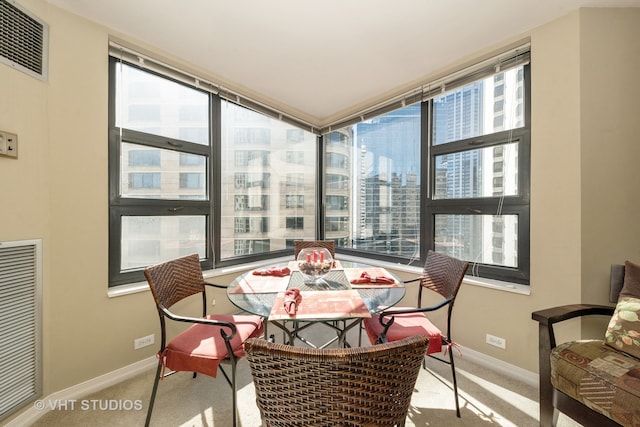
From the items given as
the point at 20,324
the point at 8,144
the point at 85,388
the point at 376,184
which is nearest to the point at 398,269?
the point at 376,184

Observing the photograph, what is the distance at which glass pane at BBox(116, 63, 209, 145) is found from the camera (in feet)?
6.59

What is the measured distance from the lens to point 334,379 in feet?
2.26

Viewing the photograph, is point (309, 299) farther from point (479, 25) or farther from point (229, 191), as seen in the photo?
point (479, 25)

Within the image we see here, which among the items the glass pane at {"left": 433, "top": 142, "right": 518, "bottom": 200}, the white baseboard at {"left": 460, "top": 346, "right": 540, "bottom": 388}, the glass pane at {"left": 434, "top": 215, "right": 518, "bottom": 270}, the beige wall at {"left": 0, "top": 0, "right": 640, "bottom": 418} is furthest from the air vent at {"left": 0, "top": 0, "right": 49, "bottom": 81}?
the white baseboard at {"left": 460, "top": 346, "right": 540, "bottom": 388}

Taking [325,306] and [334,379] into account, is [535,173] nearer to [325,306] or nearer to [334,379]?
[325,306]

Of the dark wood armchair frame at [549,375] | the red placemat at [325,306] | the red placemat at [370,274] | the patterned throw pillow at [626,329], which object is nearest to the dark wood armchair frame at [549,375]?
the dark wood armchair frame at [549,375]

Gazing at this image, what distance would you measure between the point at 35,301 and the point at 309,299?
Answer: 1.69 meters

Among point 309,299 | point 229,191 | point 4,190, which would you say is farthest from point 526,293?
point 4,190

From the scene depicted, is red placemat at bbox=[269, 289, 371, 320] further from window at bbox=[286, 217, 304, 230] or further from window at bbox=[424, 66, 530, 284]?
window at bbox=[286, 217, 304, 230]

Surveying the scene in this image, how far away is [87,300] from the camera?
1.74 m

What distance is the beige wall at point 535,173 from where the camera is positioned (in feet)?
5.25

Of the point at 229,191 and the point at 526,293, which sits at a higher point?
the point at 229,191

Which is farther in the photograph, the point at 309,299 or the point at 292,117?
the point at 292,117

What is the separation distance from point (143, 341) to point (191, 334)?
824 mm
